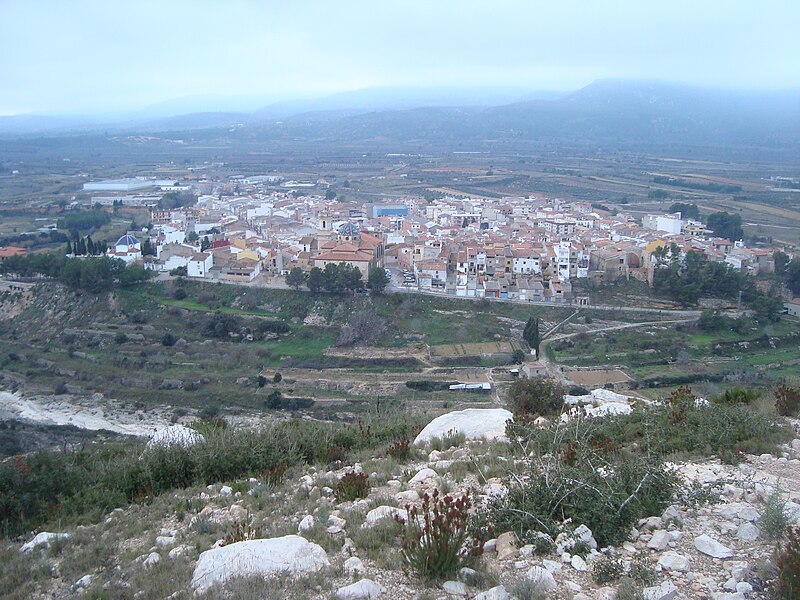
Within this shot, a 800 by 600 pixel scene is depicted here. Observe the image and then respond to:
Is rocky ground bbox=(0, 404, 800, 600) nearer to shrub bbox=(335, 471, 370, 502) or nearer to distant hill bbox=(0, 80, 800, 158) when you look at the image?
shrub bbox=(335, 471, 370, 502)

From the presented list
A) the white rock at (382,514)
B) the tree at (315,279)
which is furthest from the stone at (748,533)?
the tree at (315,279)

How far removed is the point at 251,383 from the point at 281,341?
2.68 metres

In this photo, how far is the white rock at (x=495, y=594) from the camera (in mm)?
2510

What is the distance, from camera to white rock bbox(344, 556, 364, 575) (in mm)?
2883

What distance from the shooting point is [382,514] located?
3518 mm

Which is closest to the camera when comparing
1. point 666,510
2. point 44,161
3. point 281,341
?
point 666,510

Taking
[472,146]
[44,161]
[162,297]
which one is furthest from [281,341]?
[472,146]

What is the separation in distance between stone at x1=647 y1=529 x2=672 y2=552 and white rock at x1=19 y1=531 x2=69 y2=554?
3.01 m

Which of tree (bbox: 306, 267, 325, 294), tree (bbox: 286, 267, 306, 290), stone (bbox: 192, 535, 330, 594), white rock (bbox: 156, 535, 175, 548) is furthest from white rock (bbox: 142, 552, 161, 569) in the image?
tree (bbox: 286, 267, 306, 290)

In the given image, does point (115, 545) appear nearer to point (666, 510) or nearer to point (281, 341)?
point (666, 510)

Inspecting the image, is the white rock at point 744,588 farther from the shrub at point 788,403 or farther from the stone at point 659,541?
the shrub at point 788,403

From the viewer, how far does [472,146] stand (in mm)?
79188

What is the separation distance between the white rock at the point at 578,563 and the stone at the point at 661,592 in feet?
0.92

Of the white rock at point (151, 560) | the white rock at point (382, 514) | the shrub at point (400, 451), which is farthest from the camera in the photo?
the shrub at point (400, 451)
